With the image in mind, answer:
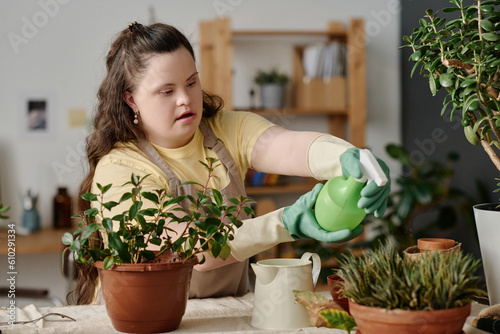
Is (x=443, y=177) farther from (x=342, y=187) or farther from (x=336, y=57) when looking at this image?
(x=342, y=187)

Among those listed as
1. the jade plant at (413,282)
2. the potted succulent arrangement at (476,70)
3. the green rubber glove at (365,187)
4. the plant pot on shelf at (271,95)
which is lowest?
the jade plant at (413,282)

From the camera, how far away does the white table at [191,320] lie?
1.09 metres

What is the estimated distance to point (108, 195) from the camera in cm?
142

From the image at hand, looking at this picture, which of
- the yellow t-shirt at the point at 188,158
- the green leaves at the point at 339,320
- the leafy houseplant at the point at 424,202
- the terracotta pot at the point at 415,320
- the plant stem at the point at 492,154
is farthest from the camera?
the leafy houseplant at the point at 424,202

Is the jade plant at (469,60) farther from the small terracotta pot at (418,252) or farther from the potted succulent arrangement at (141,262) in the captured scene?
the potted succulent arrangement at (141,262)

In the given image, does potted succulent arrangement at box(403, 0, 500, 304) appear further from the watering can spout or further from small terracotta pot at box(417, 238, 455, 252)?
the watering can spout

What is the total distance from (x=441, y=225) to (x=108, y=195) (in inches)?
102

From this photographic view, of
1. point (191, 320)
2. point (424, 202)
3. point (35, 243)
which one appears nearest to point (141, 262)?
point (191, 320)

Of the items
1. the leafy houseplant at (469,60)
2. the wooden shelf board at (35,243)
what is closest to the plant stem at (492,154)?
the leafy houseplant at (469,60)

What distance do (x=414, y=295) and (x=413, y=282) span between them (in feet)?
0.07

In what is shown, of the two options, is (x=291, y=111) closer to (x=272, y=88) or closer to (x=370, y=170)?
(x=272, y=88)

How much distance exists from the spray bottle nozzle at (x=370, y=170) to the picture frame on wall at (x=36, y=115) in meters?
3.10

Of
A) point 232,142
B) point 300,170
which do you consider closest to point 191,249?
point 300,170

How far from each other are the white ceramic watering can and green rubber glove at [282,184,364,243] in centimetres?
7
